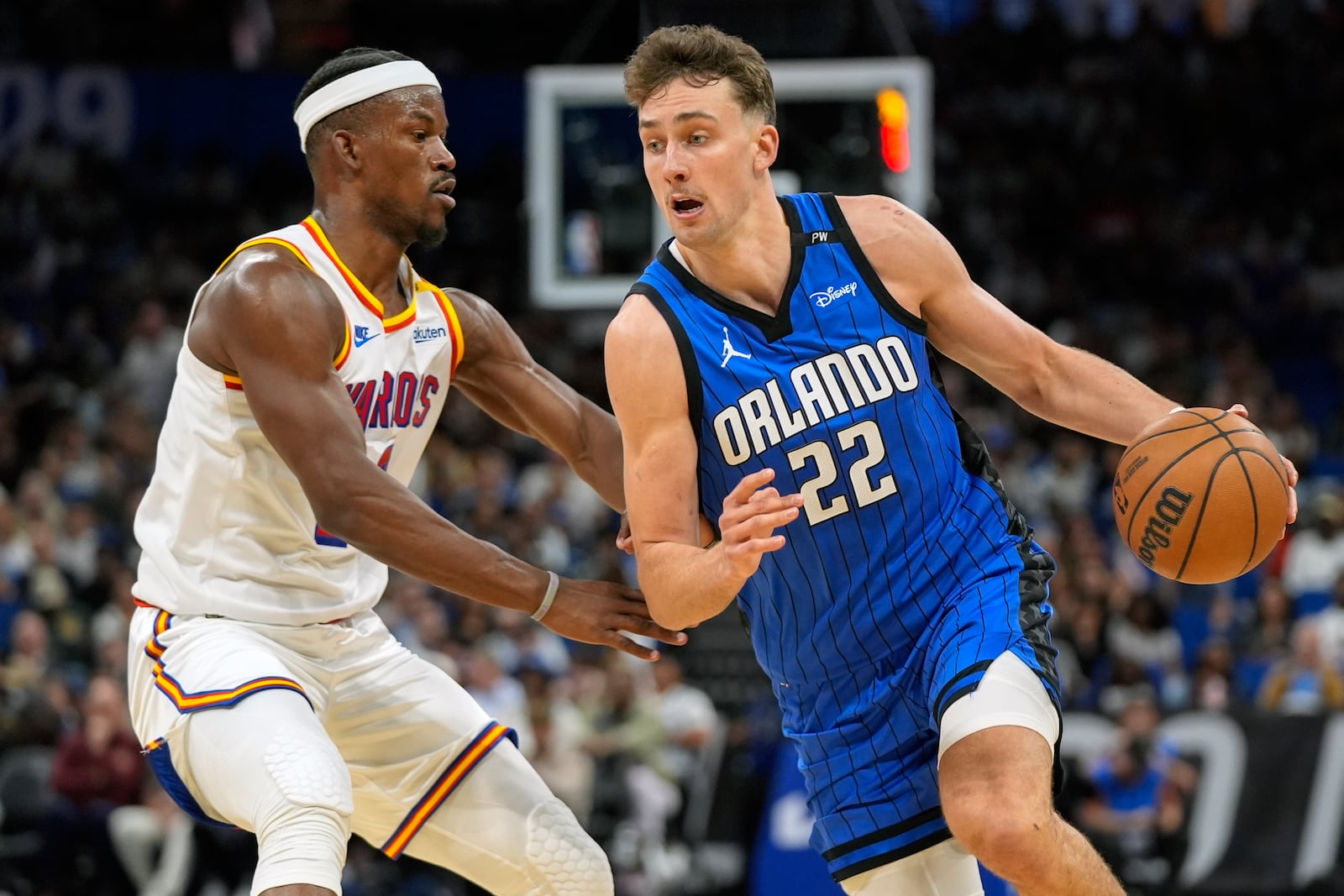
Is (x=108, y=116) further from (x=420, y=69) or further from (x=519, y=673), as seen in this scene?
(x=420, y=69)

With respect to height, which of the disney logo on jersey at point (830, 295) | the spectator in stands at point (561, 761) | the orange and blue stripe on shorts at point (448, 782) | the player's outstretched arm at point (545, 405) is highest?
the disney logo on jersey at point (830, 295)

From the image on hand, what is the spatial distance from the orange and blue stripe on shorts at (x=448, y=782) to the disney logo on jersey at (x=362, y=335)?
3.81 ft

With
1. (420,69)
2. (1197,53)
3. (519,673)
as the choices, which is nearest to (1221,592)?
(519,673)

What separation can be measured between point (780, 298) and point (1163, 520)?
3.77ft

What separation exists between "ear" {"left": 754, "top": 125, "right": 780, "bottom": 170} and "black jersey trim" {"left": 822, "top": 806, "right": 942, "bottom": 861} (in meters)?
1.79

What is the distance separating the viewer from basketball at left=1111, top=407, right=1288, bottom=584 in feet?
14.3

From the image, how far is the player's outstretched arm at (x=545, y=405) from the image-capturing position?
206 inches

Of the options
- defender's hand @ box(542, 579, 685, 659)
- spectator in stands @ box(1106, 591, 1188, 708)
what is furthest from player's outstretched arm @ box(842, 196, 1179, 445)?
spectator in stands @ box(1106, 591, 1188, 708)

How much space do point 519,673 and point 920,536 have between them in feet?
25.3

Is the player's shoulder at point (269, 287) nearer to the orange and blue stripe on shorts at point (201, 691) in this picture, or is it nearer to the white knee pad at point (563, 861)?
the orange and blue stripe on shorts at point (201, 691)

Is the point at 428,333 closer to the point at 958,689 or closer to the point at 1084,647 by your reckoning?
the point at 958,689

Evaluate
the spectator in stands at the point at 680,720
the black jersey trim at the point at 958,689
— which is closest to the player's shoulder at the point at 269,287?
the black jersey trim at the point at 958,689

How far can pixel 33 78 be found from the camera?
1861 centimetres

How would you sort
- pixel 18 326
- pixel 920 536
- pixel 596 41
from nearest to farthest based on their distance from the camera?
pixel 920 536, pixel 596 41, pixel 18 326
